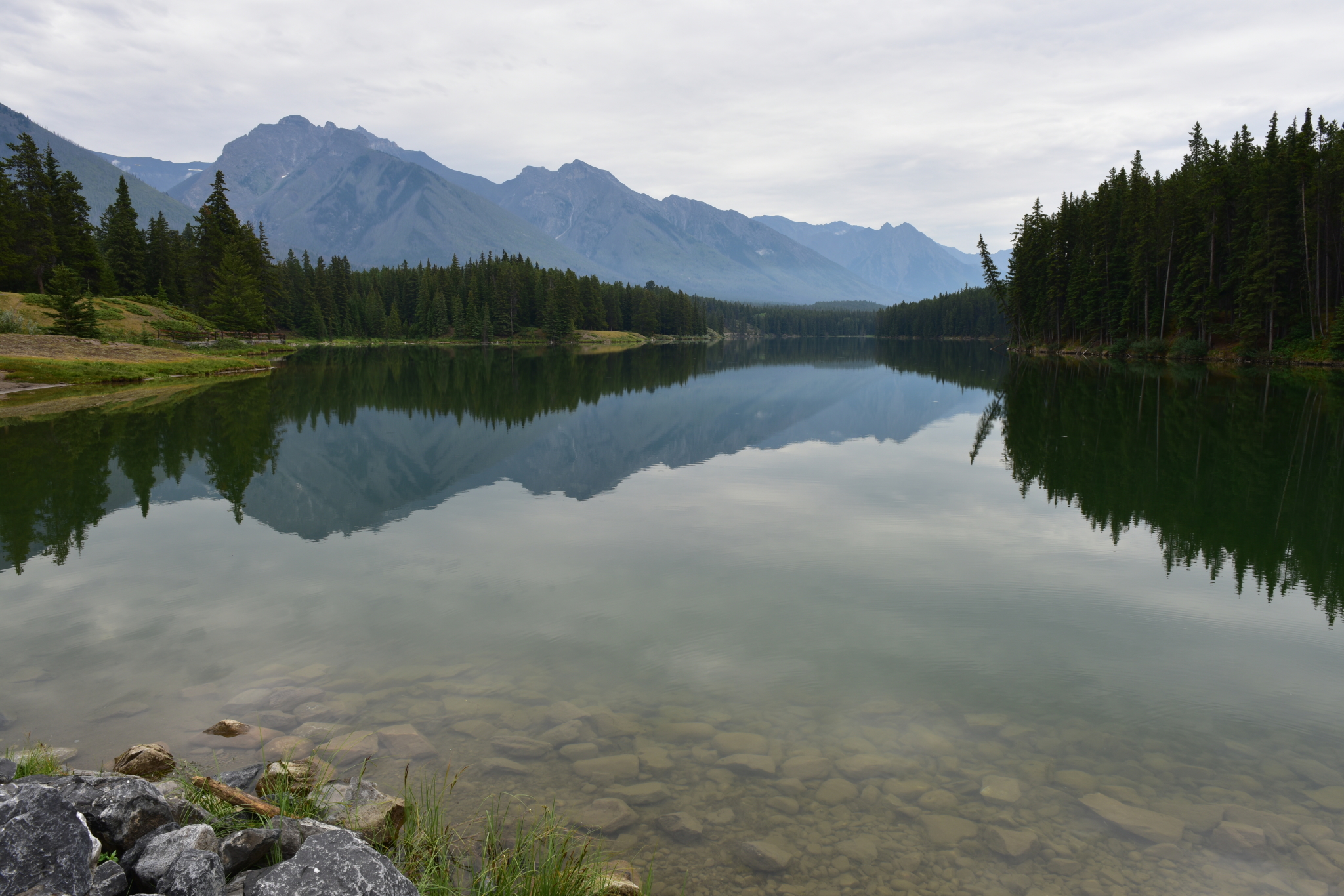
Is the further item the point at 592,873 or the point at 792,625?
the point at 792,625

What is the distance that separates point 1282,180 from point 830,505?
231ft

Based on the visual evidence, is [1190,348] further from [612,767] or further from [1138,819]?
[612,767]

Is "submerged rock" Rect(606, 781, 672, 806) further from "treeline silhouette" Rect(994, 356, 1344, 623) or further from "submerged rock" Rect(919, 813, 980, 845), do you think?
"treeline silhouette" Rect(994, 356, 1344, 623)

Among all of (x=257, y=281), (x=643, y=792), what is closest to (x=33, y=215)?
(x=257, y=281)

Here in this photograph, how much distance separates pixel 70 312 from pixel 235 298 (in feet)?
81.5

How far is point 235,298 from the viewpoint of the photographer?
76.5 m

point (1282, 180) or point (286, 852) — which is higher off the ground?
point (1282, 180)

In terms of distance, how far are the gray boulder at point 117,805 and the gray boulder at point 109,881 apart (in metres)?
0.40

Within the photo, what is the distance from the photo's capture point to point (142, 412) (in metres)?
32.2

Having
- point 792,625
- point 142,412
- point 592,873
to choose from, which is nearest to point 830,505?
point 792,625

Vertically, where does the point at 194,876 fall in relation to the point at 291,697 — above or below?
above

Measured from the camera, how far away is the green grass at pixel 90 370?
134 ft

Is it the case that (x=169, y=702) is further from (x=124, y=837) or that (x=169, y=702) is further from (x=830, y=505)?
(x=830, y=505)

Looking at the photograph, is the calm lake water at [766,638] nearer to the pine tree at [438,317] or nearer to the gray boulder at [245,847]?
the gray boulder at [245,847]
